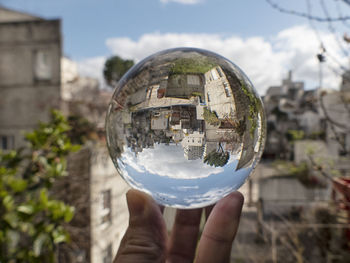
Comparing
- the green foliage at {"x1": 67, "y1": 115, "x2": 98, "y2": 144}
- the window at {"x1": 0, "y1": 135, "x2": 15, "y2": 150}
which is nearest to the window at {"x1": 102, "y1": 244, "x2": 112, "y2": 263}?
the green foliage at {"x1": 67, "y1": 115, "x2": 98, "y2": 144}

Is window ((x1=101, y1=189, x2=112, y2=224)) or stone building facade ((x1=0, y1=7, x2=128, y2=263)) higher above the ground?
stone building facade ((x1=0, y1=7, x2=128, y2=263))

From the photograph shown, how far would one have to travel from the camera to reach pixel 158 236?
1.12 meters

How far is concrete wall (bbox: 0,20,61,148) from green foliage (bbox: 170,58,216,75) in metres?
8.42

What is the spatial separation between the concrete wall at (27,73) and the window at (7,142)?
0.38 ft

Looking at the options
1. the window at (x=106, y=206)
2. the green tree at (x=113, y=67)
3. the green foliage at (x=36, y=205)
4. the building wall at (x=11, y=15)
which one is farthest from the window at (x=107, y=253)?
the building wall at (x=11, y=15)

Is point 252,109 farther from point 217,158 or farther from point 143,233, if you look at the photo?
point 143,233

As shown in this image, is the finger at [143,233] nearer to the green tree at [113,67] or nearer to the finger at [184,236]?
the finger at [184,236]

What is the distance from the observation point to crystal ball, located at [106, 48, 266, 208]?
0.88 metres

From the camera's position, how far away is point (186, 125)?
0.87 metres

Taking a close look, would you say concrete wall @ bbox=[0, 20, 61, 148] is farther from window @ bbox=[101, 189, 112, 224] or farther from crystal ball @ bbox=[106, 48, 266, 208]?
crystal ball @ bbox=[106, 48, 266, 208]

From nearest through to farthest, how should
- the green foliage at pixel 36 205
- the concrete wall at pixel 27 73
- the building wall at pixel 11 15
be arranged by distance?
1. the green foliage at pixel 36 205
2. the concrete wall at pixel 27 73
3. the building wall at pixel 11 15

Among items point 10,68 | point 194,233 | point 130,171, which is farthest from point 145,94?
point 10,68

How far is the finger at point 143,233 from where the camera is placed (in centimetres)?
105

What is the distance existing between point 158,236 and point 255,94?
77cm
